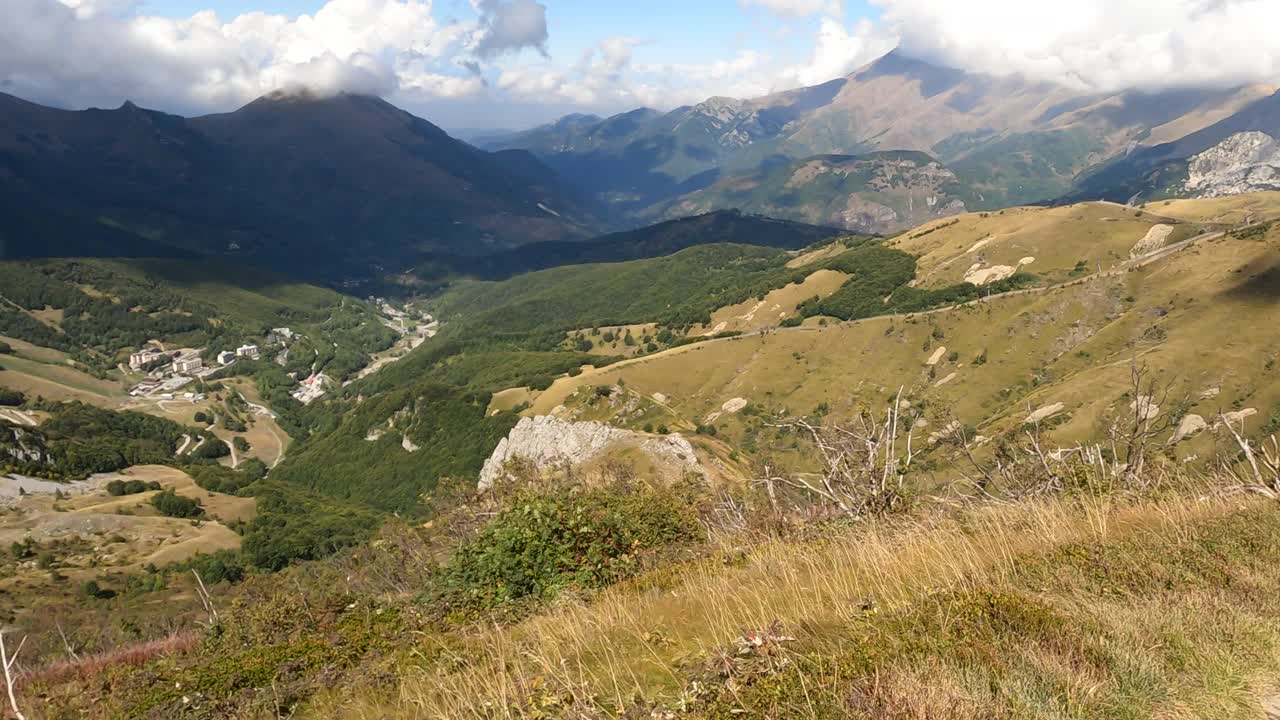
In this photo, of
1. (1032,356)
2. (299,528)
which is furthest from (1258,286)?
(299,528)

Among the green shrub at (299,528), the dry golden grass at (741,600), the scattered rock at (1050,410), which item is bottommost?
the green shrub at (299,528)

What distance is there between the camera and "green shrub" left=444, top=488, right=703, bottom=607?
10.4 m

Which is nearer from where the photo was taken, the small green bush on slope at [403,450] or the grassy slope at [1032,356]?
the grassy slope at [1032,356]

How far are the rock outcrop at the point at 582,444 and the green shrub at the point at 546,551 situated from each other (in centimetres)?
4506

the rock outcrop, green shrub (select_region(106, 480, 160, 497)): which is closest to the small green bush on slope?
the rock outcrop

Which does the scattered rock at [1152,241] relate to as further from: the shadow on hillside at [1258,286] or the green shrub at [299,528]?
the green shrub at [299,528]

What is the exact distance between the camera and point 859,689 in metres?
4.32

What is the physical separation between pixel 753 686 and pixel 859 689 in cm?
70

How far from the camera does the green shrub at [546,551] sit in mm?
10445

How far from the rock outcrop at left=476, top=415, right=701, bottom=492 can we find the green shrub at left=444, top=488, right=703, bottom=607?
1774 inches

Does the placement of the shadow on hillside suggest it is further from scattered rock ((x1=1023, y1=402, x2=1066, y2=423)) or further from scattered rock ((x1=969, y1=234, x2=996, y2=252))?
scattered rock ((x1=969, y1=234, x2=996, y2=252))

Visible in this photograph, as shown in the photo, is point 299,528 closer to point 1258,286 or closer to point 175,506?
point 175,506

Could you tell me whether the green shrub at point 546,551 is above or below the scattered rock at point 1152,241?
above

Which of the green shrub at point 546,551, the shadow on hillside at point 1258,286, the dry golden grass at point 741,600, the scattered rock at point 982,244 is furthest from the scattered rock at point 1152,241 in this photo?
the green shrub at point 546,551
